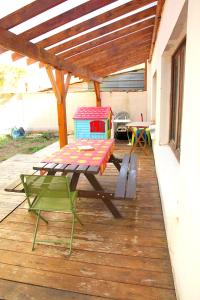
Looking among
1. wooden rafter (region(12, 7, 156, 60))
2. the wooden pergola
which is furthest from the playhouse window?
wooden rafter (region(12, 7, 156, 60))

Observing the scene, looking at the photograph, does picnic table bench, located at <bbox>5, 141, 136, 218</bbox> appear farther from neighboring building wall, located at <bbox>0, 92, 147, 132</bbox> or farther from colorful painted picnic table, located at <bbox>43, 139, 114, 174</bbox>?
neighboring building wall, located at <bbox>0, 92, 147, 132</bbox>

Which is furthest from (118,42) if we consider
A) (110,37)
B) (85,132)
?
(85,132)

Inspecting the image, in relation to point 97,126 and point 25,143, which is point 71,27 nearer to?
point 97,126

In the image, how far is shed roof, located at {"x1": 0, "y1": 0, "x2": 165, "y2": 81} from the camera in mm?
2627

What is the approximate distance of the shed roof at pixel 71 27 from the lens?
2.63 m

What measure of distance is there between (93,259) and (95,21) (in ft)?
10.4

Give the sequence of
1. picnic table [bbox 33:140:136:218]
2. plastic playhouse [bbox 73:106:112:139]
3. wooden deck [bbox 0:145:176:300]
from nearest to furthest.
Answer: wooden deck [bbox 0:145:176:300]
picnic table [bbox 33:140:136:218]
plastic playhouse [bbox 73:106:112:139]

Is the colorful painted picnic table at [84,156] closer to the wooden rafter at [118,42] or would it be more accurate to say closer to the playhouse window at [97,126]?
the wooden rafter at [118,42]

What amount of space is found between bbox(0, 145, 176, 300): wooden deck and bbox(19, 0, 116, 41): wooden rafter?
255 centimetres

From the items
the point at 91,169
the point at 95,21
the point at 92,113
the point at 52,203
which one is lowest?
the point at 52,203

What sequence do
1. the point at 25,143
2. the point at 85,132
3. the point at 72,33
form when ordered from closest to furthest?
the point at 72,33, the point at 85,132, the point at 25,143

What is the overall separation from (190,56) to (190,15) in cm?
27

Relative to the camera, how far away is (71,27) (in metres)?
3.34

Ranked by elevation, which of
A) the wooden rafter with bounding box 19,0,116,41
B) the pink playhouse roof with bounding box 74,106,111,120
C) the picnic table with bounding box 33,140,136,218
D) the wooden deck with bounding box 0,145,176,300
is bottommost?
the wooden deck with bounding box 0,145,176,300
